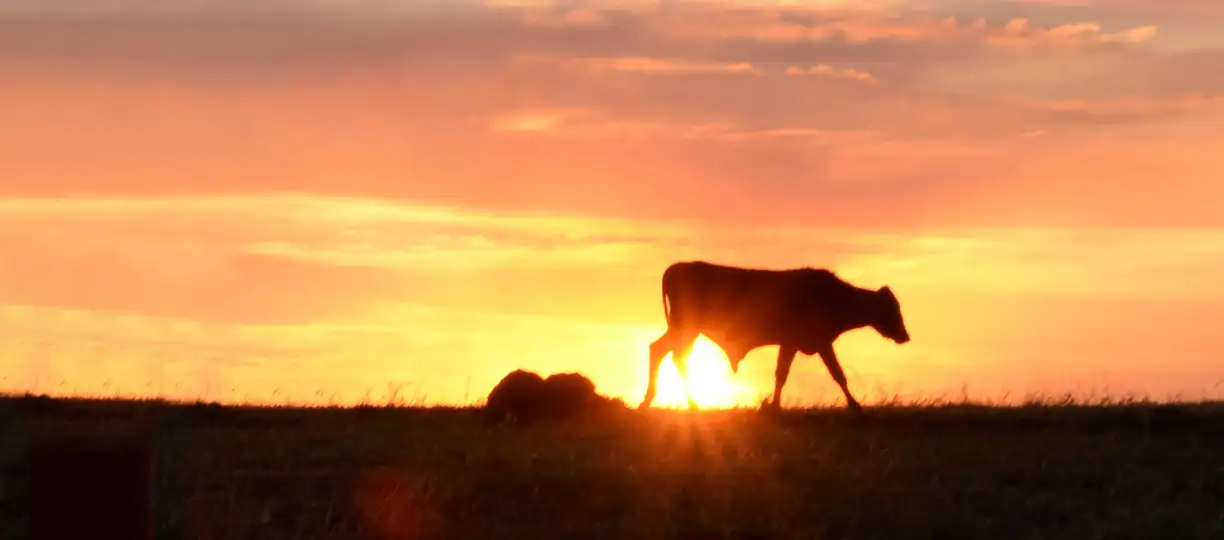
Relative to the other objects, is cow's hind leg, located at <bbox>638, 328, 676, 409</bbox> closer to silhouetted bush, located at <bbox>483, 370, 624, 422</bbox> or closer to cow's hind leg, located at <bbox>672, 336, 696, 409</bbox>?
cow's hind leg, located at <bbox>672, 336, 696, 409</bbox>

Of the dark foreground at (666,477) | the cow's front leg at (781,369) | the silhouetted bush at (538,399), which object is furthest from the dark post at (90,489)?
the cow's front leg at (781,369)

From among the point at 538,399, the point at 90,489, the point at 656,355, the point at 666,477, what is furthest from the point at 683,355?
the point at 90,489

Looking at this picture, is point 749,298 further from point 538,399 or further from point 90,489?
point 90,489

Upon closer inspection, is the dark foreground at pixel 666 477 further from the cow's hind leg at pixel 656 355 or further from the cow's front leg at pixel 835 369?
the cow's hind leg at pixel 656 355

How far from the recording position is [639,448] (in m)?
13.8

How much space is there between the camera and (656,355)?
2230cm

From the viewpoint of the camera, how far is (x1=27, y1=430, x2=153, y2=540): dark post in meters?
3.50

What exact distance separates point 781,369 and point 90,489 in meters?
17.3

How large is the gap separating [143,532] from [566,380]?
1384cm

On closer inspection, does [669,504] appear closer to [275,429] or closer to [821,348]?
[275,429]

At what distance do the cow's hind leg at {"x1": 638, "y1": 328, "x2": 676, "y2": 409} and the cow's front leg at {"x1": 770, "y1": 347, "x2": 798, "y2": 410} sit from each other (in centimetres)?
201

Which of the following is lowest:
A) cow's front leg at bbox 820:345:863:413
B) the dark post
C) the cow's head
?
the dark post

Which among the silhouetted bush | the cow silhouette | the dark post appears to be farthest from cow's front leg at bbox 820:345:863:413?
the dark post

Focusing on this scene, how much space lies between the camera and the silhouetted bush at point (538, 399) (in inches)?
665
